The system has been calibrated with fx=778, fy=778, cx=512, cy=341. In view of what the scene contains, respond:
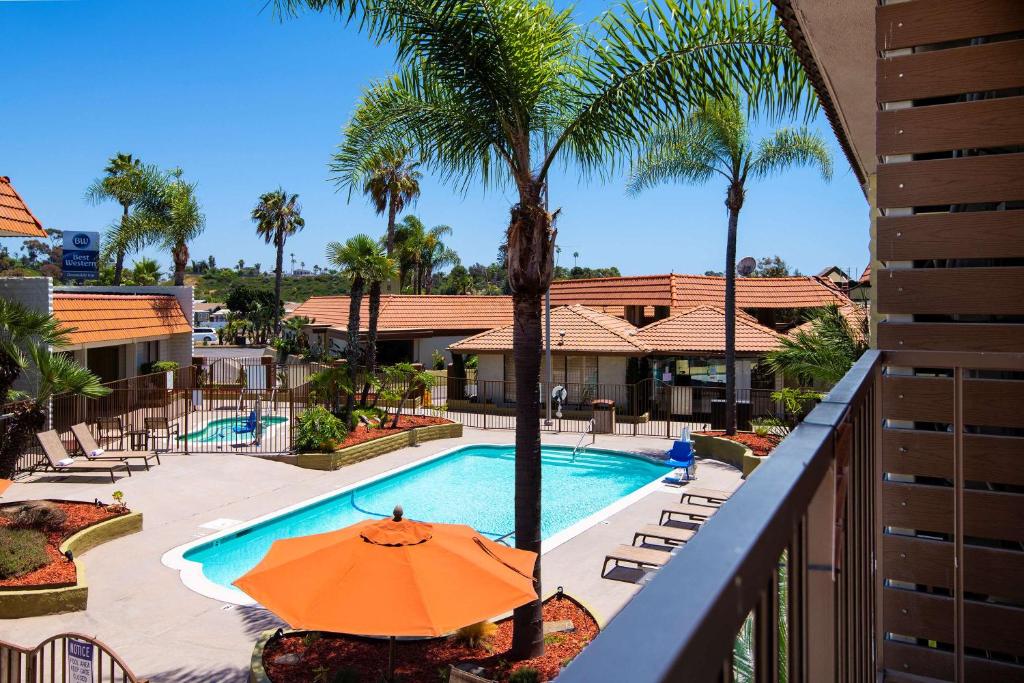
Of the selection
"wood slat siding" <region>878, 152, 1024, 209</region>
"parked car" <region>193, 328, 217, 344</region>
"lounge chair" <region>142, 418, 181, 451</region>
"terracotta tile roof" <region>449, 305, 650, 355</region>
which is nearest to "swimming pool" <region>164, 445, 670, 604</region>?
"lounge chair" <region>142, 418, 181, 451</region>

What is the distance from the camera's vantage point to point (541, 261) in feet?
30.0

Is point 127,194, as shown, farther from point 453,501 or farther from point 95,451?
point 453,501

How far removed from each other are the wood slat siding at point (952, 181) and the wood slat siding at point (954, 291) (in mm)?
305

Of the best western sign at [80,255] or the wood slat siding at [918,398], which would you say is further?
the best western sign at [80,255]

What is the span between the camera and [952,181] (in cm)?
336

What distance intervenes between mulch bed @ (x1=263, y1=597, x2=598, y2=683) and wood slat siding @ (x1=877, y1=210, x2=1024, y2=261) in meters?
6.23

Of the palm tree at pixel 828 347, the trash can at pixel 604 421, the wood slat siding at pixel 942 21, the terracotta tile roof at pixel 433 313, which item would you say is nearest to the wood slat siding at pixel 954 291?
the wood slat siding at pixel 942 21

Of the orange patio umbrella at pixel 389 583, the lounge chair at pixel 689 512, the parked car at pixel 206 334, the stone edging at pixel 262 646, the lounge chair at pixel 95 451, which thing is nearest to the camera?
the orange patio umbrella at pixel 389 583

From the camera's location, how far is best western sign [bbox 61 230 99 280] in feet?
97.9

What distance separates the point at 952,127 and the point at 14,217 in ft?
67.7

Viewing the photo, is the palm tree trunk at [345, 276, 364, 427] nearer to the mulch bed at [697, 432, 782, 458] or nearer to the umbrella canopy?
the mulch bed at [697, 432, 782, 458]

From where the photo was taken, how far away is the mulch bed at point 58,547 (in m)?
10.4

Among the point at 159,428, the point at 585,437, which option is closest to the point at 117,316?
the point at 159,428

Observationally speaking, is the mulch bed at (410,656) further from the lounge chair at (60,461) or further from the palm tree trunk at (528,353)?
the lounge chair at (60,461)
